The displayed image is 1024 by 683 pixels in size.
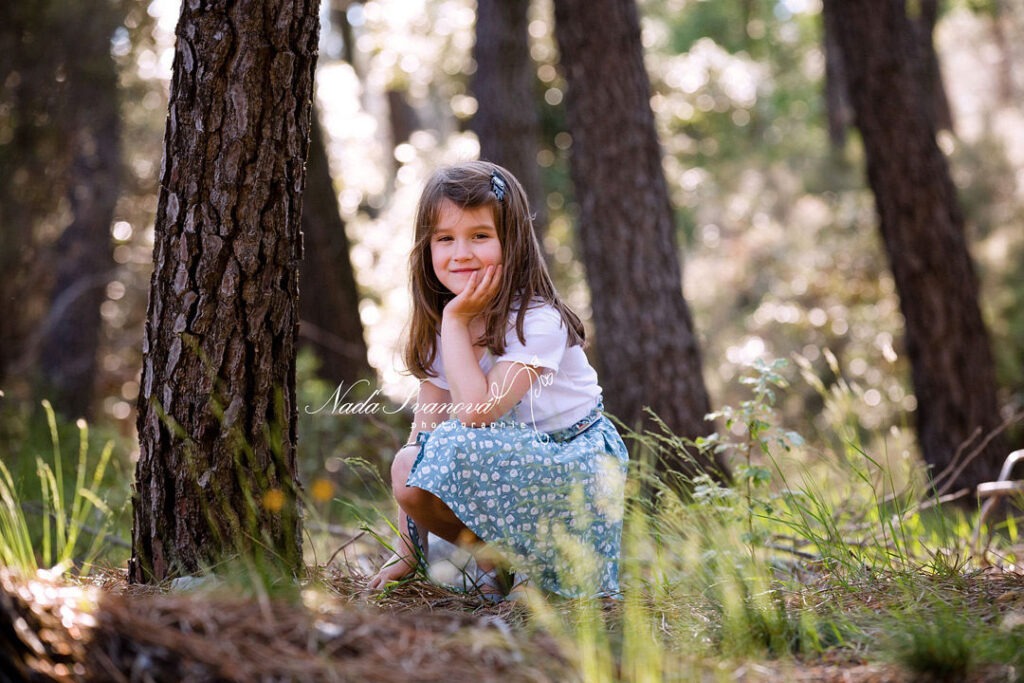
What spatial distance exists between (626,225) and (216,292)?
2663 millimetres

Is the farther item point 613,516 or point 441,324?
point 441,324

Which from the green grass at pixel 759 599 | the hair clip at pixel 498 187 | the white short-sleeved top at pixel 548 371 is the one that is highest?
the hair clip at pixel 498 187

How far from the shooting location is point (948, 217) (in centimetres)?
549

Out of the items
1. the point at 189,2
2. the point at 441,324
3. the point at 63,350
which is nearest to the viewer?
the point at 189,2

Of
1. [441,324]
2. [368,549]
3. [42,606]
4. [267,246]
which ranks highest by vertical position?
[267,246]

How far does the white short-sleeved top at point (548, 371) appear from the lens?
2.83 m

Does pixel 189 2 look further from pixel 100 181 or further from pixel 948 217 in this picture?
pixel 100 181

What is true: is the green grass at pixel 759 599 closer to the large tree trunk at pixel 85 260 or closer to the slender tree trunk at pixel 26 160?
the slender tree trunk at pixel 26 160

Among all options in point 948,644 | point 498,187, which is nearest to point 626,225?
point 498,187

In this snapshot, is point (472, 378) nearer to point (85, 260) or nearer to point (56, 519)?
point (56, 519)

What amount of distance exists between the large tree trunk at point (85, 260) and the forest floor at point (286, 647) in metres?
7.25

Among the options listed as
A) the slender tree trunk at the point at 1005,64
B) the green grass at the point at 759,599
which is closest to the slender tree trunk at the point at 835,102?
the slender tree trunk at the point at 1005,64

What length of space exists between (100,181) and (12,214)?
182 cm

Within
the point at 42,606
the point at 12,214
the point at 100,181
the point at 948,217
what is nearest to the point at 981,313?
the point at 948,217
